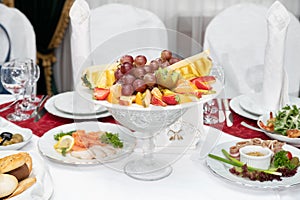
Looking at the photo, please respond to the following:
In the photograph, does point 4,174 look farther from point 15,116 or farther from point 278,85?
point 278,85

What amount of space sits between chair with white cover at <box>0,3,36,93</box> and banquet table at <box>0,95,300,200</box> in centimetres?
105

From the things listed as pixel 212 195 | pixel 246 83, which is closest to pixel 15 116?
pixel 212 195

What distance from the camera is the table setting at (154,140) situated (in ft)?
3.86

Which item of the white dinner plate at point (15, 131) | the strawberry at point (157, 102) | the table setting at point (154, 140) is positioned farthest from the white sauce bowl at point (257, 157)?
the white dinner plate at point (15, 131)

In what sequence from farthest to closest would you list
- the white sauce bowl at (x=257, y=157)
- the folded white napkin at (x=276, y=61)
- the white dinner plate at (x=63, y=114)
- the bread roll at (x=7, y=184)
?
1. the folded white napkin at (x=276, y=61)
2. the white dinner plate at (x=63, y=114)
3. the white sauce bowl at (x=257, y=157)
4. the bread roll at (x=7, y=184)

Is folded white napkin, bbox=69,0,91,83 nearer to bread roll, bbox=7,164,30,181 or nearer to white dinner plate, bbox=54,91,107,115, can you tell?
white dinner plate, bbox=54,91,107,115

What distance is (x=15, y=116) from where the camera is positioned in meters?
1.72

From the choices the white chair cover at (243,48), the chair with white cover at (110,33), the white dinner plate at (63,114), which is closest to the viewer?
the chair with white cover at (110,33)

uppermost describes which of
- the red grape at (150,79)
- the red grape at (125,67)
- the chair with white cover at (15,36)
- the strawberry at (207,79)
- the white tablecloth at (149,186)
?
the red grape at (125,67)

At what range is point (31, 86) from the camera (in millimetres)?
1820

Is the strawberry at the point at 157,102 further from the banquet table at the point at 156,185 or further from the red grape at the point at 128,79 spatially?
the banquet table at the point at 156,185

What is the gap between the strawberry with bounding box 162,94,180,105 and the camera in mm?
1160

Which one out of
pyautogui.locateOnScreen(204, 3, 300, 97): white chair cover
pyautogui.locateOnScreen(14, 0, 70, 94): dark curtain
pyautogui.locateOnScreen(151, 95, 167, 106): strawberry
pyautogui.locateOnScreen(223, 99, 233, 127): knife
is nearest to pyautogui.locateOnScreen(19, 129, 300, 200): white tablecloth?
pyautogui.locateOnScreen(151, 95, 167, 106): strawberry

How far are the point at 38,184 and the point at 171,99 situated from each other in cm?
35
